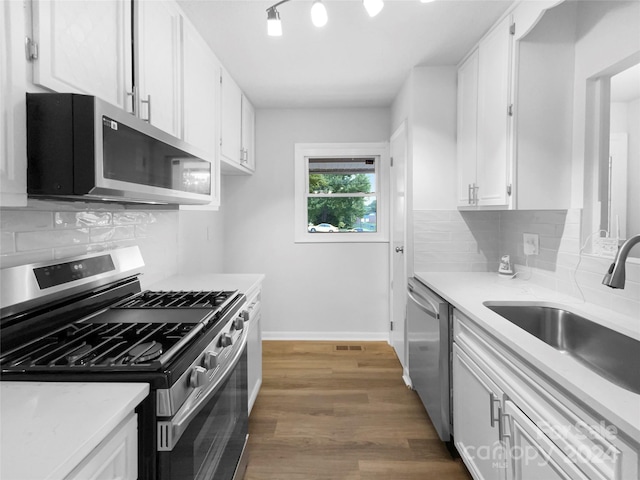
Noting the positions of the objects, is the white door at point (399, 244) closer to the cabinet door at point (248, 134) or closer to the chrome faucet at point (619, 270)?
the cabinet door at point (248, 134)

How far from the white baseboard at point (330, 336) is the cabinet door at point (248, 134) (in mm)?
1712

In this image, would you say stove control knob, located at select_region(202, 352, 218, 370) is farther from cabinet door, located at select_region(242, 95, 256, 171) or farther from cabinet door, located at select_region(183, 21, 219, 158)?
cabinet door, located at select_region(242, 95, 256, 171)

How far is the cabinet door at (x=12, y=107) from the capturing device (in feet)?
2.94

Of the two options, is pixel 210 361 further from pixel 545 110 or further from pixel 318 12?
pixel 545 110

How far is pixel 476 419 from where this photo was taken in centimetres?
166

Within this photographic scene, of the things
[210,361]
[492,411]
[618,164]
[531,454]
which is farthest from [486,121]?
[210,361]

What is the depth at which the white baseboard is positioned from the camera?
3.89m

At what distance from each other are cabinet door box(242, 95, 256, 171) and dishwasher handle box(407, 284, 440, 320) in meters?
1.80

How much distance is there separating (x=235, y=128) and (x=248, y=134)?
49 centimetres

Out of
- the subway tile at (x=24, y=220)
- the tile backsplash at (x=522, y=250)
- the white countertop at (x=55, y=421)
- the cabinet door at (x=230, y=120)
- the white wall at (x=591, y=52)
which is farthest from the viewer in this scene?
the cabinet door at (x=230, y=120)

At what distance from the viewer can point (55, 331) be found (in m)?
1.31

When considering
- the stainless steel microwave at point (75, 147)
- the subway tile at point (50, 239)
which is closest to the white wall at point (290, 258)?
the subway tile at point (50, 239)

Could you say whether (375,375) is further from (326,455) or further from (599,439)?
(599,439)

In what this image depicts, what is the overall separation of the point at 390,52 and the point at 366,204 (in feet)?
5.48
